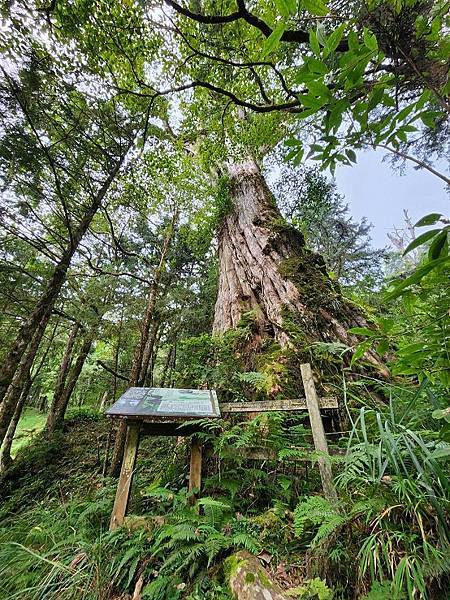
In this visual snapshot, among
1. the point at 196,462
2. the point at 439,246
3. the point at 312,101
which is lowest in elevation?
the point at 196,462

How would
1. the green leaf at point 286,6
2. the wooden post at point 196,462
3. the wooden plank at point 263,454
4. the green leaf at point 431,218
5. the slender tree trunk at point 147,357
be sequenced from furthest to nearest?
the slender tree trunk at point 147,357 < the wooden post at point 196,462 < the wooden plank at point 263,454 < the green leaf at point 286,6 < the green leaf at point 431,218

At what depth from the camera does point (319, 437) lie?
192 centimetres

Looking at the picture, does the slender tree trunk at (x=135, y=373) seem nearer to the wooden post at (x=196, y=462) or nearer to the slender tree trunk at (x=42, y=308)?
the slender tree trunk at (x=42, y=308)

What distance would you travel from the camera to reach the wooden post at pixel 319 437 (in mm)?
1698

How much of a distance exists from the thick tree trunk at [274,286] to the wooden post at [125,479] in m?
1.73

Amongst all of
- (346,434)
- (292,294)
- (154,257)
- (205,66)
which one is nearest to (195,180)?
(154,257)

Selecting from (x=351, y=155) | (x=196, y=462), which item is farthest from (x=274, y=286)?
(x=351, y=155)

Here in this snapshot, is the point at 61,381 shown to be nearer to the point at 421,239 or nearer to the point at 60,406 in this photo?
the point at 60,406

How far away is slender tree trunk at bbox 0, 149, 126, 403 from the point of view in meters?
4.41

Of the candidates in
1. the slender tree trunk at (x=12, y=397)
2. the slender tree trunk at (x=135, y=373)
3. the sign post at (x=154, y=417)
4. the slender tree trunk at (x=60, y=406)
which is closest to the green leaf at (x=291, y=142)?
the sign post at (x=154, y=417)

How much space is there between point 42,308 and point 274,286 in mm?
4211

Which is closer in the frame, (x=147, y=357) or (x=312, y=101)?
(x=312, y=101)

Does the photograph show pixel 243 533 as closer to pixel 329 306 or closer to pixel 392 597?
pixel 392 597

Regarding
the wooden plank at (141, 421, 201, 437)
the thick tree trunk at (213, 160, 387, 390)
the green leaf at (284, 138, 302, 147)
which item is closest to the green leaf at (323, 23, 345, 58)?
the green leaf at (284, 138, 302, 147)
